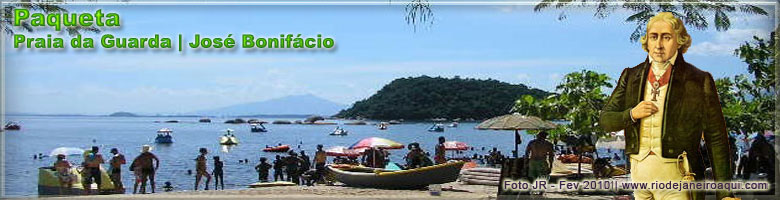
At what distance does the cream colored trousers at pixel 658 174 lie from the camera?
899cm

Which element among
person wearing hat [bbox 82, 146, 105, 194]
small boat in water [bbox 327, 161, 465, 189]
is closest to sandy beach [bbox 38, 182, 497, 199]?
small boat in water [bbox 327, 161, 465, 189]

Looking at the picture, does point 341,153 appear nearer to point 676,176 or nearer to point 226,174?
point 226,174

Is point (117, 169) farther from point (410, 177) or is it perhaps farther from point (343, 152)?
point (343, 152)

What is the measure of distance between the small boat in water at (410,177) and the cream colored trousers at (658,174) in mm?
10504

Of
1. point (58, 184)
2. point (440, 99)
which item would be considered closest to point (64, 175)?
point (58, 184)

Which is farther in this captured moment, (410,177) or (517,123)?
(410,177)

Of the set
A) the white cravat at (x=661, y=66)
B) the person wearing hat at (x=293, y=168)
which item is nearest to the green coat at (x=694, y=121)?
the white cravat at (x=661, y=66)

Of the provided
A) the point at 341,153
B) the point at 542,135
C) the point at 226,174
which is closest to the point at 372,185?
the point at 542,135

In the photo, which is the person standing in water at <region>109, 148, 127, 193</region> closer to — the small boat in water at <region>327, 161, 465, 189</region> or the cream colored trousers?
the small boat in water at <region>327, 161, 465, 189</region>

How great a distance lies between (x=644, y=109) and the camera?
29.5ft

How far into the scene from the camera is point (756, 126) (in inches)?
548

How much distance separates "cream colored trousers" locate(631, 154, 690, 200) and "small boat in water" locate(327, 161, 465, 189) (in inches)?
414

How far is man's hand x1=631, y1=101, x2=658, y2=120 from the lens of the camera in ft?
29.4

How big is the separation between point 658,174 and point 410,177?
10.9m
